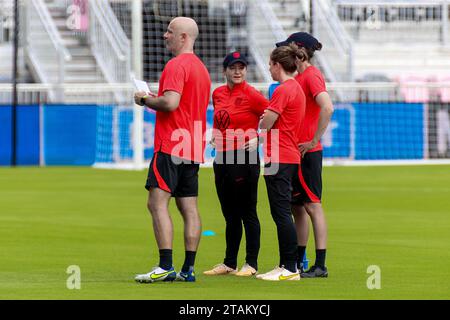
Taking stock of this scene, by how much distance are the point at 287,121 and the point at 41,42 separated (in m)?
26.8

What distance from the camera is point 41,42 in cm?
3716

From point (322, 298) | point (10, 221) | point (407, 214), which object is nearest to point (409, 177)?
point (407, 214)

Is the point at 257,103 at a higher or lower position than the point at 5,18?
lower

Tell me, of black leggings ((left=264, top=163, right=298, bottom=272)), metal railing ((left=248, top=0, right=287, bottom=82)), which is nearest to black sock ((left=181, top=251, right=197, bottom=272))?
black leggings ((left=264, top=163, right=298, bottom=272))

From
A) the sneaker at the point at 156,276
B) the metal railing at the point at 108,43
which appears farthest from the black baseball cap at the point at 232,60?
the metal railing at the point at 108,43

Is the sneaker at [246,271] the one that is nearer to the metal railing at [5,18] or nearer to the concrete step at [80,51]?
the concrete step at [80,51]

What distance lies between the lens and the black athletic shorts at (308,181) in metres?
11.5

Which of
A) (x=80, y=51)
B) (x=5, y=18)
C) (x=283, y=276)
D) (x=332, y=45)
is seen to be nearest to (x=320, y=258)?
(x=283, y=276)

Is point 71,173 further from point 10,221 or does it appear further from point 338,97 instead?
point 10,221

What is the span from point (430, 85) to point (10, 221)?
19043 mm

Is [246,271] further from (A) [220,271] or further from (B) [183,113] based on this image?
(B) [183,113]

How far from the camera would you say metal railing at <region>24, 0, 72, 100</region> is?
36500 mm

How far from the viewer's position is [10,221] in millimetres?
16734
